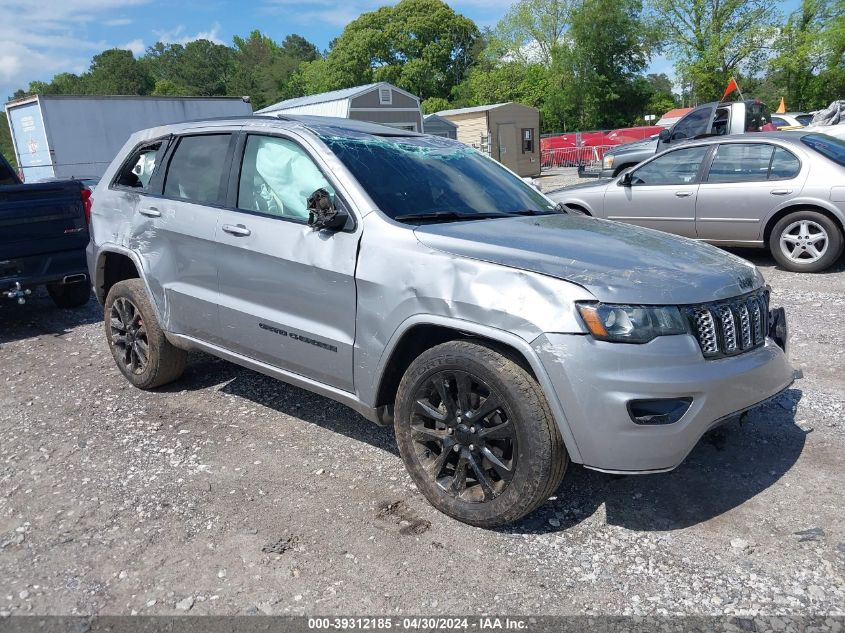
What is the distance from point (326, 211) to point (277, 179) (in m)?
0.64

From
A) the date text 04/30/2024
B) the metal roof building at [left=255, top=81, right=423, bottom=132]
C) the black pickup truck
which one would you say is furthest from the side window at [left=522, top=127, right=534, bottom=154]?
the date text 04/30/2024

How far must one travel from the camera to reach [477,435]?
303 cm

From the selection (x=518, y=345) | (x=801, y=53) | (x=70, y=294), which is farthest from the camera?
Answer: (x=801, y=53)

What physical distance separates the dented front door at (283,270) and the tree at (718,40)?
48.3 metres

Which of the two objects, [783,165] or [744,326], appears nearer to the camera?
[744,326]

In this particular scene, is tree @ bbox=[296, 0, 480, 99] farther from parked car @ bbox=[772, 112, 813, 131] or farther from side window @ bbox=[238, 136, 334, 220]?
side window @ bbox=[238, 136, 334, 220]

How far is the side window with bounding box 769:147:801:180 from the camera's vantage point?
752 cm

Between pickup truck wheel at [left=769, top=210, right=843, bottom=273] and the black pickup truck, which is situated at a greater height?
the black pickup truck

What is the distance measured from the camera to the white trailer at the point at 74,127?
18469 millimetres

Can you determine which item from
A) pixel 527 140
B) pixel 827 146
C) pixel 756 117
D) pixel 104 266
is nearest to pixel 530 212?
pixel 104 266

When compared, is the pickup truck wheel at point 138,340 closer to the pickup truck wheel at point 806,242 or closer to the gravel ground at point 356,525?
the gravel ground at point 356,525

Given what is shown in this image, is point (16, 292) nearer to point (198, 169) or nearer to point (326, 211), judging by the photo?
point (198, 169)

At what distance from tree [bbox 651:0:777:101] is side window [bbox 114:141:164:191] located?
47788mm

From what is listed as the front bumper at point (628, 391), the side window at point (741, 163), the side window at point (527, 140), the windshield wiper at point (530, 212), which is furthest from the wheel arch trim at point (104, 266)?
the side window at point (527, 140)
